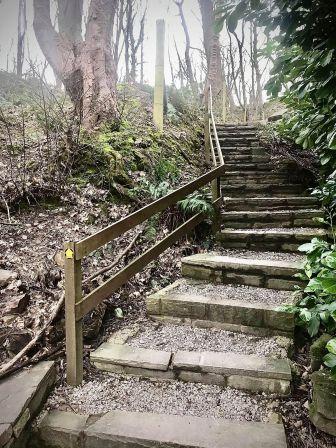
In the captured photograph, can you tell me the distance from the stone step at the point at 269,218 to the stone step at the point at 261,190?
91 cm

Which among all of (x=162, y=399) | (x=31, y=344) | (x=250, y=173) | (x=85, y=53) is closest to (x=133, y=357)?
(x=162, y=399)

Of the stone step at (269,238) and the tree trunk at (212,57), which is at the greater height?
the tree trunk at (212,57)

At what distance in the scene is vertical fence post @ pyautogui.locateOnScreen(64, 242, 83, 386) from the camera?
2115mm

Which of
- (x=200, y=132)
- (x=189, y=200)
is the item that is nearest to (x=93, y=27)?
(x=200, y=132)

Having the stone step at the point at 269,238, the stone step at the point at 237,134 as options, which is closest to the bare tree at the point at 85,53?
the stone step at the point at 237,134

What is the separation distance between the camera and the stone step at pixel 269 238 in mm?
4075

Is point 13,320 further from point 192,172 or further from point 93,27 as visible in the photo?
point 93,27

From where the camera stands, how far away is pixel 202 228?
14.9ft

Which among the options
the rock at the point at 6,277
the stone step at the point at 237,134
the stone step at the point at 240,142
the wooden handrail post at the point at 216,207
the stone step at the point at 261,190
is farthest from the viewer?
the stone step at the point at 237,134

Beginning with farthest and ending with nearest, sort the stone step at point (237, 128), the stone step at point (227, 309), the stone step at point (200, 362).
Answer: the stone step at point (237, 128), the stone step at point (227, 309), the stone step at point (200, 362)

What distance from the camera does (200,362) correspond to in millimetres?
2336

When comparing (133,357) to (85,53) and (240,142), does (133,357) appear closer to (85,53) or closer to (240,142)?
(85,53)

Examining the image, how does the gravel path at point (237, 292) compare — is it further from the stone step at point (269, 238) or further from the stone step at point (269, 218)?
the stone step at point (269, 218)

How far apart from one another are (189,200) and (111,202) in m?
1.10
